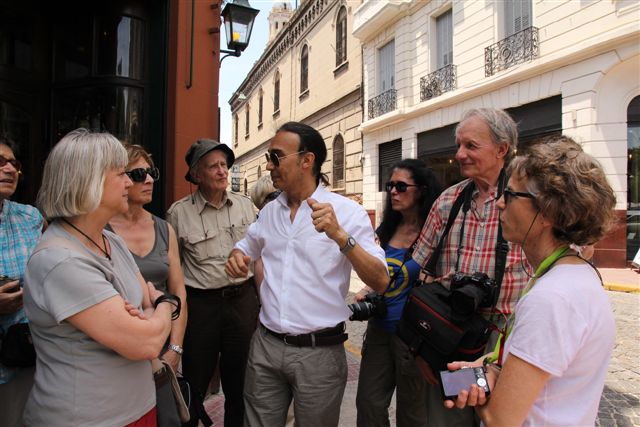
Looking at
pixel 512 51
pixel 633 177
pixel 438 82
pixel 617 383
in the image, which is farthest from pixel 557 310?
pixel 438 82

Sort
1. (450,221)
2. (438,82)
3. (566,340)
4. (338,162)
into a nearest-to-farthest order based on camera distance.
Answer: (566,340), (450,221), (438,82), (338,162)

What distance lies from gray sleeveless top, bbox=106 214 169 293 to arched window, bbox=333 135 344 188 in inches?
679

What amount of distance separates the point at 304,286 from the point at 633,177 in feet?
37.6

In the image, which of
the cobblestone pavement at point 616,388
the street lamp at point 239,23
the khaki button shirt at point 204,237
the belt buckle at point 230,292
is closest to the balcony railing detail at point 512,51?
the cobblestone pavement at point 616,388

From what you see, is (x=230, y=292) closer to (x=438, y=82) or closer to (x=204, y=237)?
(x=204, y=237)

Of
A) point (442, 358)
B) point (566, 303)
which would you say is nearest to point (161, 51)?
point (442, 358)

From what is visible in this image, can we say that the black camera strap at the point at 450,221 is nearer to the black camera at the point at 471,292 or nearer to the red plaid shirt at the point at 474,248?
the red plaid shirt at the point at 474,248

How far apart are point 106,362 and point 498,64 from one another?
13.4m

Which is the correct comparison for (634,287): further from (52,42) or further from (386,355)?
(52,42)

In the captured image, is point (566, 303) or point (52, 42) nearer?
point (566, 303)

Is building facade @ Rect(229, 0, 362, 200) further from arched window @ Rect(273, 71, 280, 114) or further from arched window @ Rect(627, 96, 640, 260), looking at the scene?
arched window @ Rect(627, 96, 640, 260)

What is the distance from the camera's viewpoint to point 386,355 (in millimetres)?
2887

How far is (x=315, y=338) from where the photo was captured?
218 centimetres

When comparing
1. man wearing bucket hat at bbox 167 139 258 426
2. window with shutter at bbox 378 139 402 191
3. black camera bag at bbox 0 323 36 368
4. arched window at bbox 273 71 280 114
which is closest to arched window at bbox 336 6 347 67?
window with shutter at bbox 378 139 402 191
